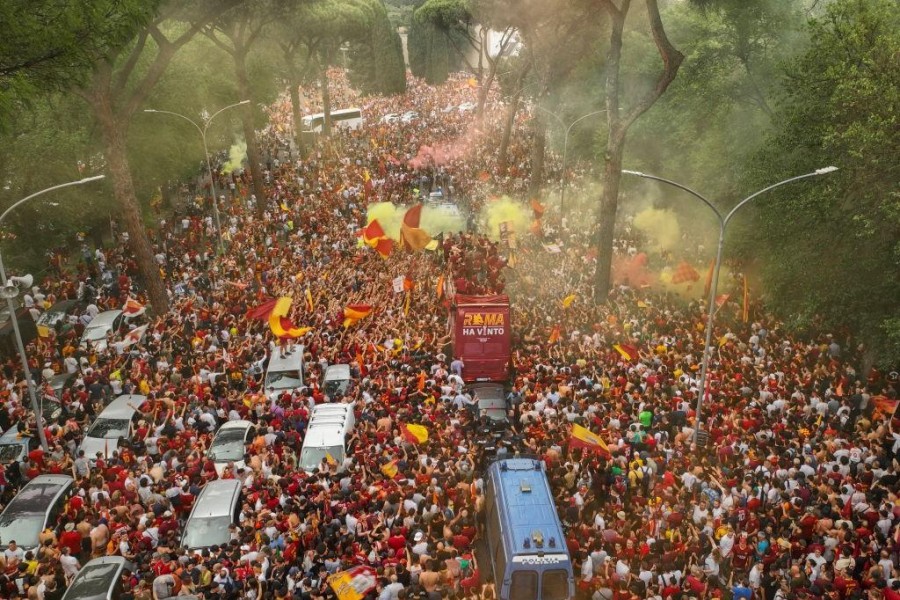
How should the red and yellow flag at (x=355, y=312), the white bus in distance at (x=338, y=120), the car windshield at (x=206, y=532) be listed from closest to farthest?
the car windshield at (x=206, y=532)
the red and yellow flag at (x=355, y=312)
the white bus in distance at (x=338, y=120)

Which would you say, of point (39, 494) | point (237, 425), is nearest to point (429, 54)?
point (237, 425)

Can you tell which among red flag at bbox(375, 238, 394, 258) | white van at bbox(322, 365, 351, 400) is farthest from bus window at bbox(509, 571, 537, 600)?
red flag at bbox(375, 238, 394, 258)

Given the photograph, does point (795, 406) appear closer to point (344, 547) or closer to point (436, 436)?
point (436, 436)

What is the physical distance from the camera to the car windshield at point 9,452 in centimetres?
1612

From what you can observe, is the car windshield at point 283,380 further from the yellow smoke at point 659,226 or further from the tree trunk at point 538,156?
the tree trunk at point 538,156

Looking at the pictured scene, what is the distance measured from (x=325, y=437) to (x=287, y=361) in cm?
420

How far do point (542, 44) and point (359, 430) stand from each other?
91.0 feet

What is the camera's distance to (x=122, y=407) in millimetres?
17062

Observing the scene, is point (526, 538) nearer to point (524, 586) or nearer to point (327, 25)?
point (524, 586)

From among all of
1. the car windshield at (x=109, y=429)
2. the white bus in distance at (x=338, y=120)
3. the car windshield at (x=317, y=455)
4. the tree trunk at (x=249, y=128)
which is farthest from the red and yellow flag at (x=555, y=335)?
the white bus in distance at (x=338, y=120)

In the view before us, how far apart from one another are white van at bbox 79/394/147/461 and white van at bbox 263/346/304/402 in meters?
2.94

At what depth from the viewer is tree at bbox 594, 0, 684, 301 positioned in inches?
869

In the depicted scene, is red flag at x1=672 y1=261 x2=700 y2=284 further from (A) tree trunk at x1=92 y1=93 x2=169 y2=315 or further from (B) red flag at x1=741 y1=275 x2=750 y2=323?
Answer: (A) tree trunk at x1=92 y1=93 x2=169 y2=315

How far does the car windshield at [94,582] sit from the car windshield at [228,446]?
3669mm
